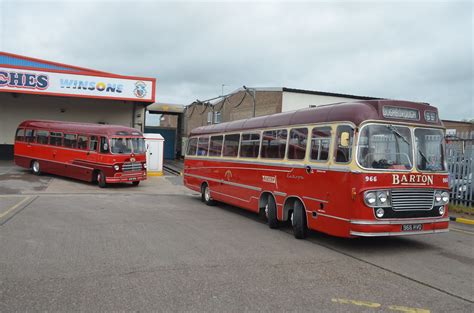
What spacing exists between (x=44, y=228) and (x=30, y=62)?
80.2 ft

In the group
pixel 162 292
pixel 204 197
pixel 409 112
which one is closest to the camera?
pixel 162 292

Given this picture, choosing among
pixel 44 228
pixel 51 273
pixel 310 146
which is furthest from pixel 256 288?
pixel 44 228

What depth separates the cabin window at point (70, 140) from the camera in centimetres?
1994

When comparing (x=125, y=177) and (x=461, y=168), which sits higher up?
(x=461, y=168)

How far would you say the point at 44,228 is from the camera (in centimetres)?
898

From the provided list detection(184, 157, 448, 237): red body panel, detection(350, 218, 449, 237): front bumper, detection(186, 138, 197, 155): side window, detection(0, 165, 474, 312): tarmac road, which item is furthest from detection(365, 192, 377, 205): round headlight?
detection(186, 138, 197, 155): side window

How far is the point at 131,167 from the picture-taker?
746 inches

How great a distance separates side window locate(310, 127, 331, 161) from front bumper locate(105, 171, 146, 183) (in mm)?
12046

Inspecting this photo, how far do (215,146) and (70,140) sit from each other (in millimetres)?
9797

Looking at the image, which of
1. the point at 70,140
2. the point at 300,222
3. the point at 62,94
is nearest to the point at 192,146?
the point at 70,140

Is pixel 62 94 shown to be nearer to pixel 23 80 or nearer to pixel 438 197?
pixel 23 80

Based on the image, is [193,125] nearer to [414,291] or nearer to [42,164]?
[42,164]

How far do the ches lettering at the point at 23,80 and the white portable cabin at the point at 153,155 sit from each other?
23.0 ft

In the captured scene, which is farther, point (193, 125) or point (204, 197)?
point (193, 125)
